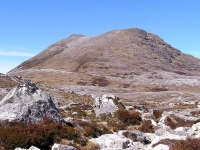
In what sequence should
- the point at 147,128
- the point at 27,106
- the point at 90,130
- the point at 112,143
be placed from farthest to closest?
the point at 147,128
the point at 90,130
the point at 27,106
the point at 112,143

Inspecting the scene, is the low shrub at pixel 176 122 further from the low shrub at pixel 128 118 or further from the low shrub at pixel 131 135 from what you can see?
the low shrub at pixel 131 135

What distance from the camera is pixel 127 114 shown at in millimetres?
27547

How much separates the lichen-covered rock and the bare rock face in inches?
398

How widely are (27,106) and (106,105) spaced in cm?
1312

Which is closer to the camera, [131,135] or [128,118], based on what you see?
[131,135]

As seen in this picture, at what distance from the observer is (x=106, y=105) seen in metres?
31.0

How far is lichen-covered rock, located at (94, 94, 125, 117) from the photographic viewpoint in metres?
30.2

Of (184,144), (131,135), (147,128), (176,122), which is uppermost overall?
(184,144)

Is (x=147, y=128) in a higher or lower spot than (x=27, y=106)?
lower

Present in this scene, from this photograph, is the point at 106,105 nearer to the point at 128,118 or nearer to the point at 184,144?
the point at 128,118

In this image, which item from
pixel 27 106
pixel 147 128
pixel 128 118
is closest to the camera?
pixel 27 106

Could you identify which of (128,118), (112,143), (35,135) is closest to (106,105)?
(128,118)

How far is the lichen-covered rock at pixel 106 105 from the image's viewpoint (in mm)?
30217

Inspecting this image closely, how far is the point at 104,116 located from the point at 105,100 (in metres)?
3.48
